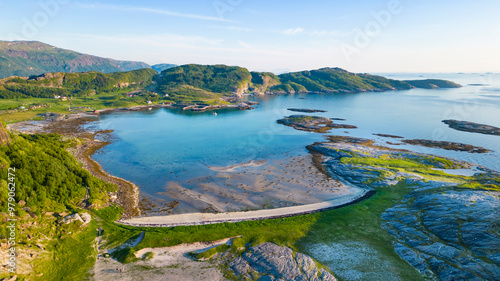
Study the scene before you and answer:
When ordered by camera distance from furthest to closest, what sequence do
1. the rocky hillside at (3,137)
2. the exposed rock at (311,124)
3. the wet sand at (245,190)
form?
the exposed rock at (311,124)
the wet sand at (245,190)
the rocky hillside at (3,137)

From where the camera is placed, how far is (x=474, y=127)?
113 m

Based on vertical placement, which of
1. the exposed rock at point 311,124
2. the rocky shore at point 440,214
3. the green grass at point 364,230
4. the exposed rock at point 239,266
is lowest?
the exposed rock at point 239,266

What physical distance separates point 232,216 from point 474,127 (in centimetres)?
13305

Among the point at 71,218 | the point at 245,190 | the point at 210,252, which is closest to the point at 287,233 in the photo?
the point at 210,252

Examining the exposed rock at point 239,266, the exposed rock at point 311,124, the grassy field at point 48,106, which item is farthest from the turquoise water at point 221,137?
the exposed rock at point 239,266

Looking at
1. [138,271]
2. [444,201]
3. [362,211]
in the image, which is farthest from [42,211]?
[444,201]

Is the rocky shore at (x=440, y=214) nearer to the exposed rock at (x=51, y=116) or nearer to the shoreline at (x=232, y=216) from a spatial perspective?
the shoreline at (x=232, y=216)

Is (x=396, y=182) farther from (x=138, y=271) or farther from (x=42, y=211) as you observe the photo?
(x=42, y=211)

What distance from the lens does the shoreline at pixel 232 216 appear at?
40344mm

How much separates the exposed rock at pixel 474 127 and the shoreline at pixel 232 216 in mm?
102343

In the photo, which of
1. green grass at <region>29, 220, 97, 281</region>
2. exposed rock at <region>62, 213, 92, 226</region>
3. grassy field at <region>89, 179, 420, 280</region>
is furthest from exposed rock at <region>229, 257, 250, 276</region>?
exposed rock at <region>62, 213, 92, 226</region>

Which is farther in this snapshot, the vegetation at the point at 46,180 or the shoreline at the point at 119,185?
the shoreline at the point at 119,185

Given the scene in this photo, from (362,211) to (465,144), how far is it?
7680 centimetres

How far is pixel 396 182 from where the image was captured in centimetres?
5578
